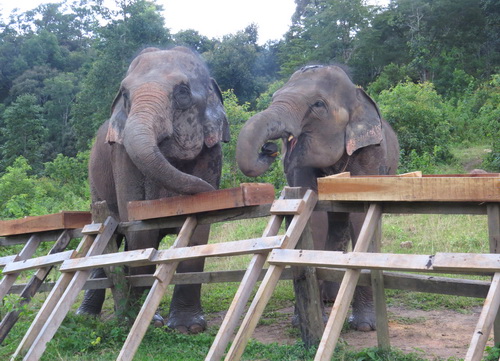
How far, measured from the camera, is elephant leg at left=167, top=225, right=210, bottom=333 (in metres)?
6.34

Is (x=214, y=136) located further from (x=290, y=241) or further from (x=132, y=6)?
(x=132, y=6)

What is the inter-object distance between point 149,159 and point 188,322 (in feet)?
5.16

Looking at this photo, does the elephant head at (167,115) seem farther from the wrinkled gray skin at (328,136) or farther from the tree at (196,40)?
the tree at (196,40)

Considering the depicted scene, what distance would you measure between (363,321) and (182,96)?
2.46 meters

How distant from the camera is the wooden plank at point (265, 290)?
4.18 metres

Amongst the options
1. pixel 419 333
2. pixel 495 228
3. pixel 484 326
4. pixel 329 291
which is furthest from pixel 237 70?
pixel 484 326

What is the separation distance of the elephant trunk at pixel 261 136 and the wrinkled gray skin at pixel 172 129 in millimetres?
528

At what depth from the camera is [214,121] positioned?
6.70 metres

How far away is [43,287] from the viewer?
684 cm

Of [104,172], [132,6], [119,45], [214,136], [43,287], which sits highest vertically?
[132,6]

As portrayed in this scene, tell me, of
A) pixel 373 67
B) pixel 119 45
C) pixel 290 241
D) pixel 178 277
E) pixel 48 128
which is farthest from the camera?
pixel 48 128

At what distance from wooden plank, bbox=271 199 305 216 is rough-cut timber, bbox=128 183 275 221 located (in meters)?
0.27

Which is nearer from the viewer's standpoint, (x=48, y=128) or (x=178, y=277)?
(x=178, y=277)

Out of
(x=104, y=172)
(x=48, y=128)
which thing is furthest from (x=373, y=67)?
(x=104, y=172)
